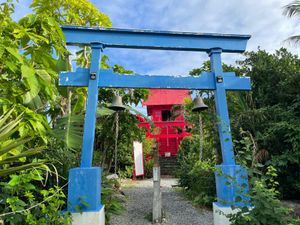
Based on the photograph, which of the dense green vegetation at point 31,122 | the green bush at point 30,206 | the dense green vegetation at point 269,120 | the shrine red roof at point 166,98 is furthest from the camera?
the shrine red roof at point 166,98

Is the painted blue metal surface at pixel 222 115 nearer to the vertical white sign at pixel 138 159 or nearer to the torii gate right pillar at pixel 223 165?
the torii gate right pillar at pixel 223 165

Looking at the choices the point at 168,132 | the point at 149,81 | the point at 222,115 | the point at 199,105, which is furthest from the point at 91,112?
the point at 168,132

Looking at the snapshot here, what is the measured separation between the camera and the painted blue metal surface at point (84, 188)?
10.8 feet

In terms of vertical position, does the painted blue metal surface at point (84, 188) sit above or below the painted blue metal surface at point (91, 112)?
below

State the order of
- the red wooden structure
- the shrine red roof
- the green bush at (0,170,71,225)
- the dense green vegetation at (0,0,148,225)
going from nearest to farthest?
the dense green vegetation at (0,0,148,225) < the green bush at (0,170,71,225) < the red wooden structure < the shrine red roof

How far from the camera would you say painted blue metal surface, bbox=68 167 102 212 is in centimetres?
329

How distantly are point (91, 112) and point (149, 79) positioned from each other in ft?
3.21

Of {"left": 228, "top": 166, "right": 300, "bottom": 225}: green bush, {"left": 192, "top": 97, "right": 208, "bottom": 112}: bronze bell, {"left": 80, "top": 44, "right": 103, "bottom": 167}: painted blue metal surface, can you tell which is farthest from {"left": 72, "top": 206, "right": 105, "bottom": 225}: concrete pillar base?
{"left": 192, "top": 97, "right": 208, "bottom": 112}: bronze bell

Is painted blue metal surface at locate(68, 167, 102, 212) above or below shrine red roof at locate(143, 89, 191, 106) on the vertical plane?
below

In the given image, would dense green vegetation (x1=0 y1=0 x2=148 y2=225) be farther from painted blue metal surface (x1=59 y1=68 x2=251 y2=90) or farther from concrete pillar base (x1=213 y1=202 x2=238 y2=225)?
concrete pillar base (x1=213 y1=202 x2=238 y2=225)

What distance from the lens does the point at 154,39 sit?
4.04 metres

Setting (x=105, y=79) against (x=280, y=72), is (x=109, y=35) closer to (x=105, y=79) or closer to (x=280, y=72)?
(x=105, y=79)

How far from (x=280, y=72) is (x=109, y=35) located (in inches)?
212

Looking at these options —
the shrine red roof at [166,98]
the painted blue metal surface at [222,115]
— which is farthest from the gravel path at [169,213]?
the shrine red roof at [166,98]
